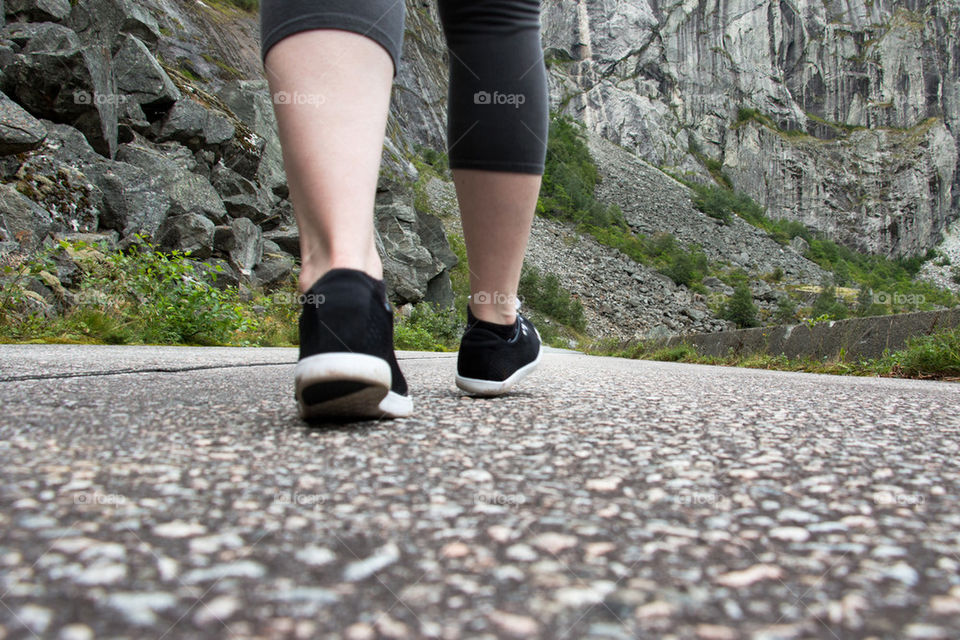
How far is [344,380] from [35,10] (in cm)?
1091

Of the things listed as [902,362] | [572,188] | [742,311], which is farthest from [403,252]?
[572,188]

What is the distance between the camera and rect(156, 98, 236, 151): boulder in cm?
920

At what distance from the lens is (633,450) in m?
0.74

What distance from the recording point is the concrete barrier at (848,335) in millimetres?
3512

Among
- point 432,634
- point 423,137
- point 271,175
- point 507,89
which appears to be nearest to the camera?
point 432,634

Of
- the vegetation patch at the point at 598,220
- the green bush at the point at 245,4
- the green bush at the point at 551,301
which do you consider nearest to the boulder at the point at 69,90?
the green bush at the point at 245,4

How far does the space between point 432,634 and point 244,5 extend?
26.3 m

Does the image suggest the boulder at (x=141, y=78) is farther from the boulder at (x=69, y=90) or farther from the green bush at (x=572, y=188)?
the green bush at (x=572, y=188)

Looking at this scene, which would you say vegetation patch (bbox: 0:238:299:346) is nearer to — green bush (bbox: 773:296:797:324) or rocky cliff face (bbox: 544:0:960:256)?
green bush (bbox: 773:296:797:324)

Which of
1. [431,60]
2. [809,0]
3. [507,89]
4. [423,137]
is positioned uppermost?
[809,0]

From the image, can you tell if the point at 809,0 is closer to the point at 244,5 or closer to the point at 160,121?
the point at 244,5

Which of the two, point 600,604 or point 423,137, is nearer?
point 600,604

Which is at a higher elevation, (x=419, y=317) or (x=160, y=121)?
(x=160, y=121)

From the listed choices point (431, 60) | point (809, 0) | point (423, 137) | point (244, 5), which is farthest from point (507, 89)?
point (809, 0)
